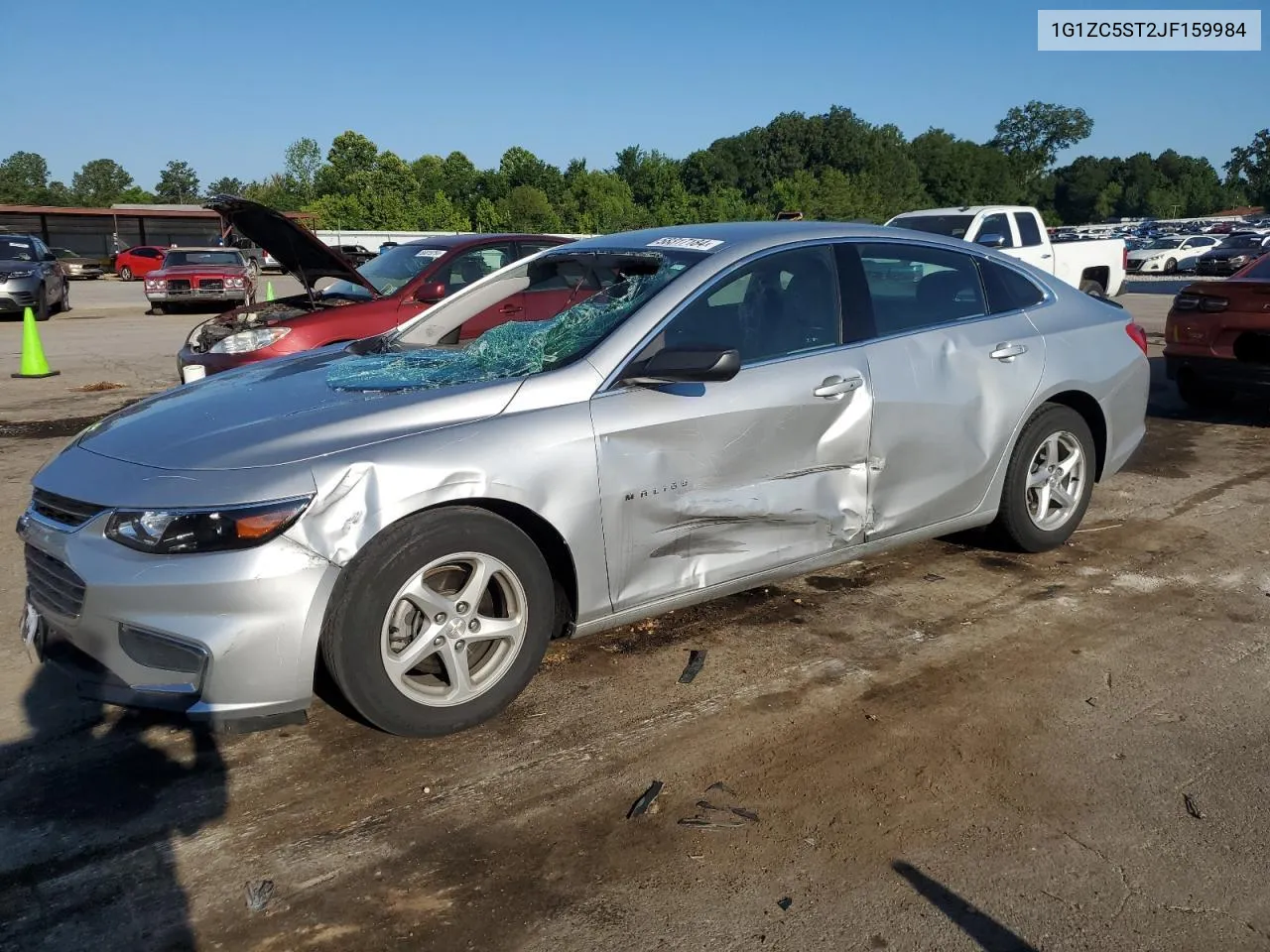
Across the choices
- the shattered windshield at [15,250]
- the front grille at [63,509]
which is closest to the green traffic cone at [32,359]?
the shattered windshield at [15,250]

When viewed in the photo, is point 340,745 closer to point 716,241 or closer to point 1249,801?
point 716,241

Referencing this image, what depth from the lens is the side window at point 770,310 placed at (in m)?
3.95

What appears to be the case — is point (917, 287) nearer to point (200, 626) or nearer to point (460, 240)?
point (200, 626)

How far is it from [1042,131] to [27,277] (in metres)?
135

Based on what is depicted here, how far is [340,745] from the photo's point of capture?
3.46 meters

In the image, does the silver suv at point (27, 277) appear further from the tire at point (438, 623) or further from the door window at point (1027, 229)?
the tire at point (438, 623)

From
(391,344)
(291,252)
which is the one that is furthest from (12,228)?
(391,344)

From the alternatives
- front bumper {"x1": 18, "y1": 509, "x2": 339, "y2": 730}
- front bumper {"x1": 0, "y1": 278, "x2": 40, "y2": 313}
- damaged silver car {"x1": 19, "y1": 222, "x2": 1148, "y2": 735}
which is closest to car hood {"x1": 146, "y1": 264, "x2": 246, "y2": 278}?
front bumper {"x1": 0, "y1": 278, "x2": 40, "y2": 313}

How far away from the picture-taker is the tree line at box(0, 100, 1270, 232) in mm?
64625

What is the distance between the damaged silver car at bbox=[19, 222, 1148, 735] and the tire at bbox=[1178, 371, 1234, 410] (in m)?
4.14

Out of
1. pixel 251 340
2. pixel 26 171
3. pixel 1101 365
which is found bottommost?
pixel 1101 365

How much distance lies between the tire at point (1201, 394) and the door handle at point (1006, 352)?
4587mm

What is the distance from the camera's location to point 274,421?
341 cm

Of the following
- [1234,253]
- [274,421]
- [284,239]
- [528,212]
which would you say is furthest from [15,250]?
[528,212]
